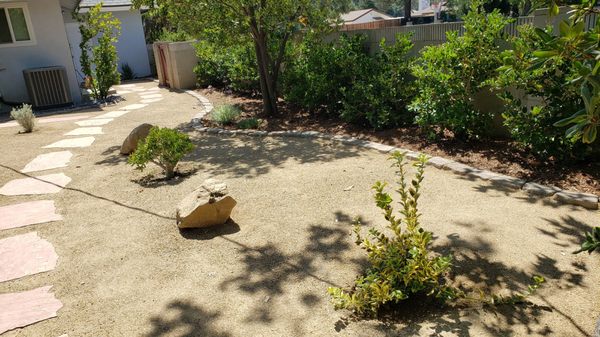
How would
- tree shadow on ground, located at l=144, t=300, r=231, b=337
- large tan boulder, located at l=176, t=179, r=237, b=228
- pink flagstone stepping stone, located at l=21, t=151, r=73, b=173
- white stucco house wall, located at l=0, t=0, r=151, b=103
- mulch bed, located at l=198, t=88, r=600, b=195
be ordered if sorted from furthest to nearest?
1. white stucco house wall, located at l=0, t=0, r=151, b=103
2. pink flagstone stepping stone, located at l=21, t=151, r=73, b=173
3. mulch bed, located at l=198, t=88, r=600, b=195
4. large tan boulder, located at l=176, t=179, r=237, b=228
5. tree shadow on ground, located at l=144, t=300, r=231, b=337

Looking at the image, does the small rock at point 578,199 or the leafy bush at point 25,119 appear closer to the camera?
the small rock at point 578,199

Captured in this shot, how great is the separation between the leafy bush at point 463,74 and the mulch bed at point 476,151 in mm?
261

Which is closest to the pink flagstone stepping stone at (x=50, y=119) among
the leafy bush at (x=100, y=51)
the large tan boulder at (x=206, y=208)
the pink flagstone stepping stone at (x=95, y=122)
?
the pink flagstone stepping stone at (x=95, y=122)

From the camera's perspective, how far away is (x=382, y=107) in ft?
22.3

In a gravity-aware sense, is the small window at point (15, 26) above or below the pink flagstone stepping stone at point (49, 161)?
above

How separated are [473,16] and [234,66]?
6.84m

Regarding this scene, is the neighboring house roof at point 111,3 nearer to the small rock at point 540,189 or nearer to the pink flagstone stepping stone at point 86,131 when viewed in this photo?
the pink flagstone stepping stone at point 86,131

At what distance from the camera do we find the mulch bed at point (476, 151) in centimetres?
448

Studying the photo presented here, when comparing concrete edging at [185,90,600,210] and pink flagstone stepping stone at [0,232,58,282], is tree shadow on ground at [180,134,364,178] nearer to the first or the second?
concrete edging at [185,90,600,210]

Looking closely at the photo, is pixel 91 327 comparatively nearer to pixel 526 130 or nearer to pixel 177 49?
pixel 526 130

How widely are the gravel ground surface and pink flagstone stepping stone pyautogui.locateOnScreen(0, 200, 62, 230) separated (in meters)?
0.13

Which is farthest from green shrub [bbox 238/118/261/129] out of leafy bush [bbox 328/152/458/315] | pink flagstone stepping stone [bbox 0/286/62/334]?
leafy bush [bbox 328/152/458/315]

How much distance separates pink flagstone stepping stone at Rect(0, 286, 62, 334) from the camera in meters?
2.82

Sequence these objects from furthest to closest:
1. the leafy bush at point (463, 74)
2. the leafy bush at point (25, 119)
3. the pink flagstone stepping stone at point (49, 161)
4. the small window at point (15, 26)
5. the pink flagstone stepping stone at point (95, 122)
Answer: the small window at point (15, 26) < the pink flagstone stepping stone at point (95, 122) < the leafy bush at point (25, 119) < the pink flagstone stepping stone at point (49, 161) < the leafy bush at point (463, 74)
